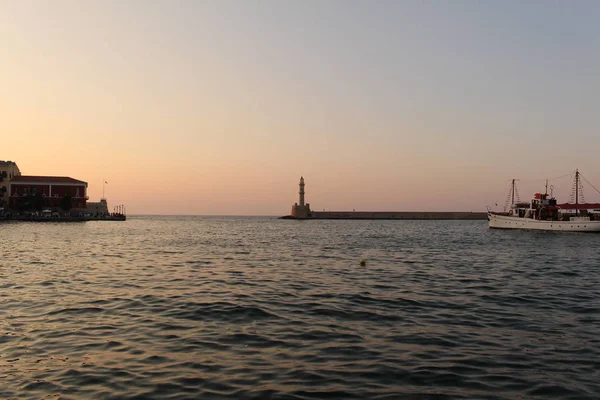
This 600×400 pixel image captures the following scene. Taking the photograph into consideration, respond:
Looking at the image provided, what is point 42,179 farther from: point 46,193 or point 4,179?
point 4,179

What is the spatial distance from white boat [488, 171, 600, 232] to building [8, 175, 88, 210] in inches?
4328

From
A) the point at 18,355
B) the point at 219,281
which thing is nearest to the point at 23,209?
the point at 219,281

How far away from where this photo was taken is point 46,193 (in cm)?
12988

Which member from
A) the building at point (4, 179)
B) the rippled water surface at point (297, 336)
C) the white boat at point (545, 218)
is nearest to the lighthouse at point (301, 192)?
the white boat at point (545, 218)

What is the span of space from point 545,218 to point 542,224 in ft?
8.52

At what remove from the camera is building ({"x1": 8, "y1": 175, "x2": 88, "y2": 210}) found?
12582cm

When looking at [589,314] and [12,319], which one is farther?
[589,314]

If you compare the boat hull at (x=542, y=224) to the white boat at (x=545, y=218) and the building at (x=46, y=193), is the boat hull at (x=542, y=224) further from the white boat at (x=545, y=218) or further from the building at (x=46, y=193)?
the building at (x=46, y=193)

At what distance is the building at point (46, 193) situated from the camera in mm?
125819

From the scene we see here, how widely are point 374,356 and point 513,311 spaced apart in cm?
745

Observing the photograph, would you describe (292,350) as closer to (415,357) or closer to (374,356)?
(374,356)

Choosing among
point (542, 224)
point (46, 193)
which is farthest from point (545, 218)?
point (46, 193)

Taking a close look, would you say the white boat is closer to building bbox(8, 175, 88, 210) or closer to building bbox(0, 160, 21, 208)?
building bbox(8, 175, 88, 210)

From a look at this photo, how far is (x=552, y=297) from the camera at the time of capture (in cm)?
1808
